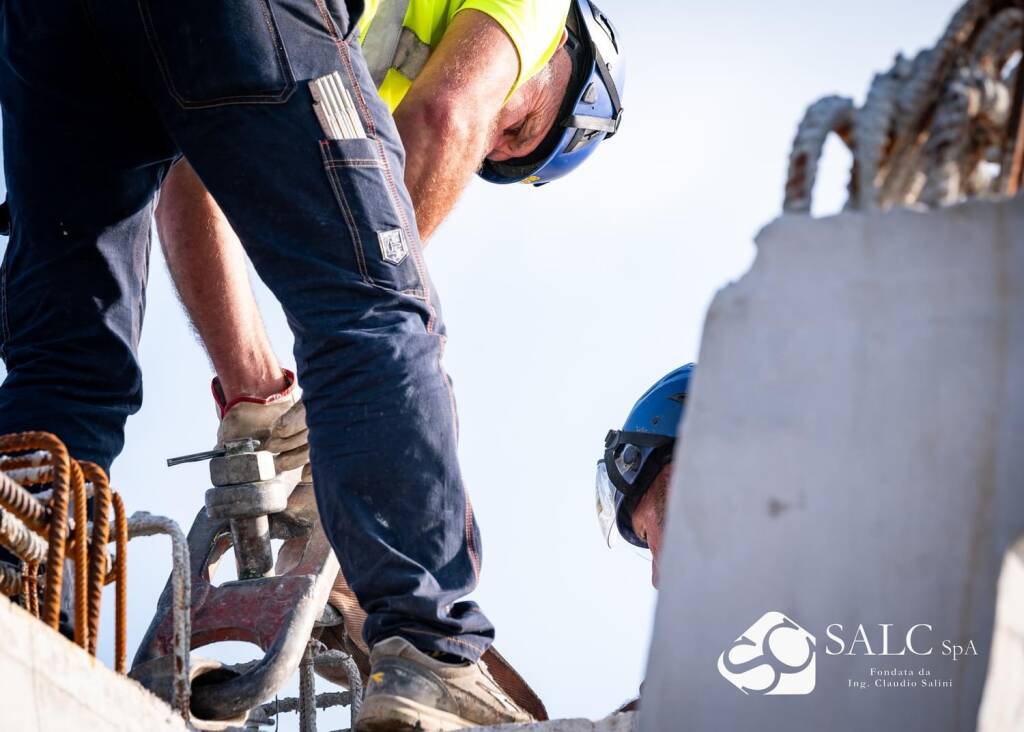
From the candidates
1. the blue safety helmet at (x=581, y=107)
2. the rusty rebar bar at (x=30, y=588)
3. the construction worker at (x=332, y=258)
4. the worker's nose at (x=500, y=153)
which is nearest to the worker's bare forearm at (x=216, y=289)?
the construction worker at (x=332, y=258)

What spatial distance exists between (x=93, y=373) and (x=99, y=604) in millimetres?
994

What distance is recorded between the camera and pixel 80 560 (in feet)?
7.51

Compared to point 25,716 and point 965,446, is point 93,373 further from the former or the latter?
point 965,446

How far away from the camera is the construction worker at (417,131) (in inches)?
143

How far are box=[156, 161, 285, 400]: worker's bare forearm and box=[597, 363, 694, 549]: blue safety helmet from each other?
4.83 feet

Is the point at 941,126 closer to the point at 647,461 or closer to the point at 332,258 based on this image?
the point at 332,258

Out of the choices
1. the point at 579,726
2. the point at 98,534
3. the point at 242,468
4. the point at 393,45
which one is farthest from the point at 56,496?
the point at 393,45

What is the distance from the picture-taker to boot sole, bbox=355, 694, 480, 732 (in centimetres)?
248

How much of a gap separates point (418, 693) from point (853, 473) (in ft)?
4.01

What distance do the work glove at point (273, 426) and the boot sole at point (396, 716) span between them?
1425 mm

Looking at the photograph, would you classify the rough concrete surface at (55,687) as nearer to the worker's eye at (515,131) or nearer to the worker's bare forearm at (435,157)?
the worker's bare forearm at (435,157)

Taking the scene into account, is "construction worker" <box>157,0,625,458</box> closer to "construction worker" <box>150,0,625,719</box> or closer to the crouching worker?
"construction worker" <box>150,0,625,719</box>

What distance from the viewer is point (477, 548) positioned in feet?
9.03

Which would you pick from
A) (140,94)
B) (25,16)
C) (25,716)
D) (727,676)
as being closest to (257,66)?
(140,94)
